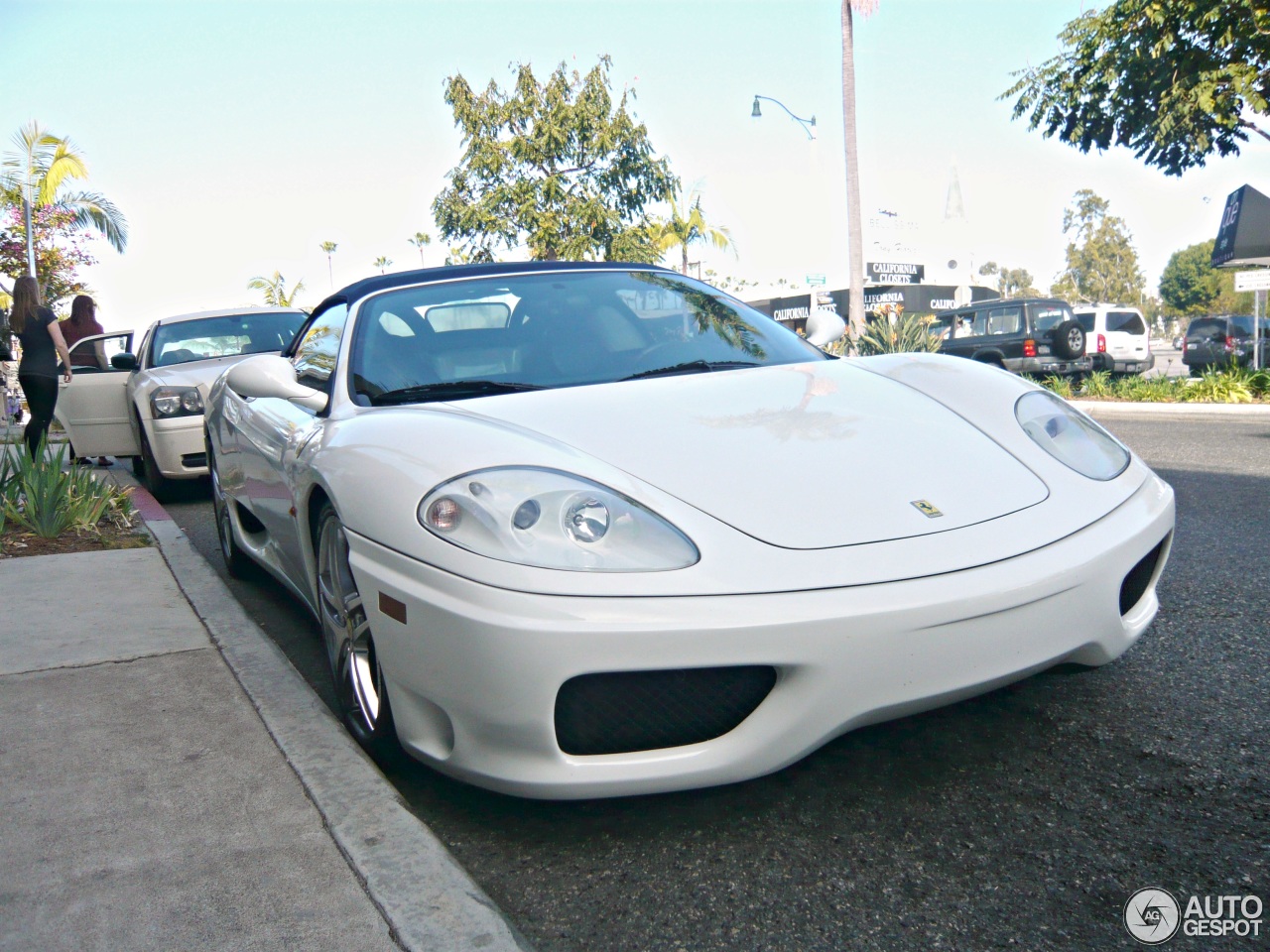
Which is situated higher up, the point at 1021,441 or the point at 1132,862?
the point at 1021,441

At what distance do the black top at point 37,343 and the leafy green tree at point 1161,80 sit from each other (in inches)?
512

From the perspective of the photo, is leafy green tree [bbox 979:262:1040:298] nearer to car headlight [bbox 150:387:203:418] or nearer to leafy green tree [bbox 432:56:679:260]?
leafy green tree [bbox 432:56:679:260]

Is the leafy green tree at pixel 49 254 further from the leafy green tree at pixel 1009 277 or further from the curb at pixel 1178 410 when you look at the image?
the leafy green tree at pixel 1009 277

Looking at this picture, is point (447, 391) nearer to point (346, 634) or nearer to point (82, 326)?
point (346, 634)

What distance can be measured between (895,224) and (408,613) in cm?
4799

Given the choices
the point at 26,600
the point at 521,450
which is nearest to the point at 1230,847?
the point at 521,450

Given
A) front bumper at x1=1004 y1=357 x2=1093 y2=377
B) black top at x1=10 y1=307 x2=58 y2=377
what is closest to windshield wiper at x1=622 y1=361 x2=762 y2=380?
black top at x1=10 y1=307 x2=58 y2=377

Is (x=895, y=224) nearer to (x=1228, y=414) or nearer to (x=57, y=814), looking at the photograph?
(x=1228, y=414)

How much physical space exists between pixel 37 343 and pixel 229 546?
4472 mm

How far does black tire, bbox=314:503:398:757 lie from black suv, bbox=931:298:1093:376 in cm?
1601

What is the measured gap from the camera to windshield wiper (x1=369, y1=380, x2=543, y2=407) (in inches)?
116

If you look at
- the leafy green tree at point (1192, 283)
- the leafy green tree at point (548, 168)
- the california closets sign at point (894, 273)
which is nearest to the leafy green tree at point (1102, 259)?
the leafy green tree at point (1192, 283)

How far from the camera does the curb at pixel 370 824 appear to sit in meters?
1.88

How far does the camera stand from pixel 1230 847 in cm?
207
